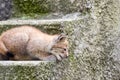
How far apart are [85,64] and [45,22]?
652mm

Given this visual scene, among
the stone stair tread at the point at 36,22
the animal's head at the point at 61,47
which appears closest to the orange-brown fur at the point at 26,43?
the animal's head at the point at 61,47

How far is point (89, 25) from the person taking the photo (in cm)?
519

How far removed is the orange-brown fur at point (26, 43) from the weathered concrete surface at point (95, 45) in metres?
0.24

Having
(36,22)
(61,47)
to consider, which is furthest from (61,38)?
(36,22)

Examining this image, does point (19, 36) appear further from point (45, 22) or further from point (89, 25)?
point (89, 25)

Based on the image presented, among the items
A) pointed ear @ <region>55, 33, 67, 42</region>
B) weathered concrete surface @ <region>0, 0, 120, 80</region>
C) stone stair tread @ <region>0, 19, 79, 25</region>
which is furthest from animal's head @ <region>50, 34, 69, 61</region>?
stone stair tread @ <region>0, 19, 79, 25</region>

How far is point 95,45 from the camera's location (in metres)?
5.20

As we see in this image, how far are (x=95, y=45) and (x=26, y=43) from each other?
0.85m

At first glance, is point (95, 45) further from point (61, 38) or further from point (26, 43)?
point (26, 43)

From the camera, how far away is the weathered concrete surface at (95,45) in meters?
4.99

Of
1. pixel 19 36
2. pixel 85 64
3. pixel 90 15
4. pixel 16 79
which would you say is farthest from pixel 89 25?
pixel 16 79

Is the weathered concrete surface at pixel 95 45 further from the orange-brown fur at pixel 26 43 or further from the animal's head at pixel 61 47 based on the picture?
the orange-brown fur at pixel 26 43

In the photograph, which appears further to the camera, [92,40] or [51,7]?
[51,7]

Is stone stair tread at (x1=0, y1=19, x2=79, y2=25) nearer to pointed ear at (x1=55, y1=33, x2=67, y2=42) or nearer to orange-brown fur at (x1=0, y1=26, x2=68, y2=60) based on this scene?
orange-brown fur at (x1=0, y1=26, x2=68, y2=60)
